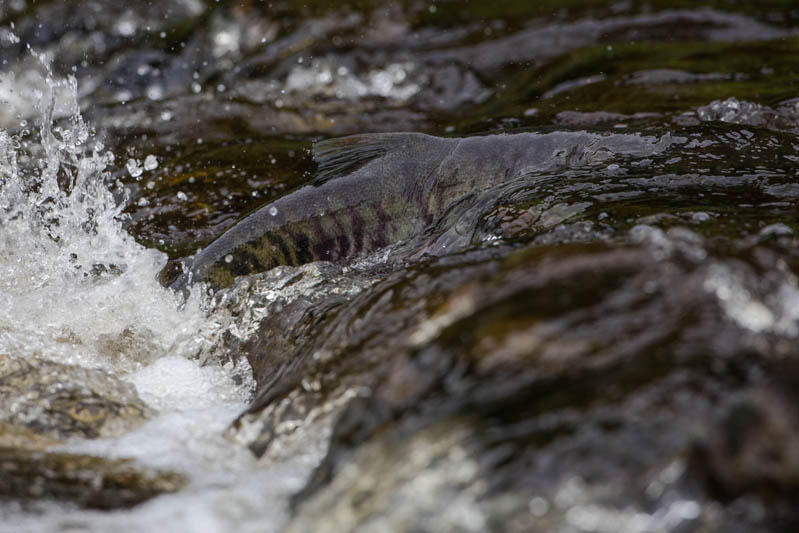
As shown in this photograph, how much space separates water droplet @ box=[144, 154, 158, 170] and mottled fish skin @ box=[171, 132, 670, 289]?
1690 millimetres

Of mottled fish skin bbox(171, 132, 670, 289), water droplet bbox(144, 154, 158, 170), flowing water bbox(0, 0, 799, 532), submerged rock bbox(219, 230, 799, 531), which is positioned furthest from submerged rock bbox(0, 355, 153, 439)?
water droplet bbox(144, 154, 158, 170)

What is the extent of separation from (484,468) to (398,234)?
2836 mm

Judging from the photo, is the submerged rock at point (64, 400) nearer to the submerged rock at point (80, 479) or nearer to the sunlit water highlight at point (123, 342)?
the sunlit water highlight at point (123, 342)

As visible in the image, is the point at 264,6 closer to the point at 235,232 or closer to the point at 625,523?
the point at 235,232

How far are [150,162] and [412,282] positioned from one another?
3783 mm

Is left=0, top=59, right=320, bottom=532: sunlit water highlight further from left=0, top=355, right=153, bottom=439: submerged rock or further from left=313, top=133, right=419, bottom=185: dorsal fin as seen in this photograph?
left=313, top=133, right=419, bottom=185: dorsal fin

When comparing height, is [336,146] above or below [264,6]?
below

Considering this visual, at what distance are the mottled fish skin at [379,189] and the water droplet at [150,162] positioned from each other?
169 cm

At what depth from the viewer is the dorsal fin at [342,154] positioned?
15.3 feet

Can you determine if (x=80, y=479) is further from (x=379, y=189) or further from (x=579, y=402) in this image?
(x=379, y=189)

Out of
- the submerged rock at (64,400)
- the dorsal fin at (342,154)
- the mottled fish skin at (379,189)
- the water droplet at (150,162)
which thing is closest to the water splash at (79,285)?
the submerged rock at (64,400)

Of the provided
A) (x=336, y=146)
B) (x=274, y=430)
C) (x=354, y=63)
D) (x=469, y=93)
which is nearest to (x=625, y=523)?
Answer: (x=274, y=430)

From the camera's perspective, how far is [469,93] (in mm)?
6910

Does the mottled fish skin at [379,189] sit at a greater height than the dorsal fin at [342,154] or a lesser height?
lesser
